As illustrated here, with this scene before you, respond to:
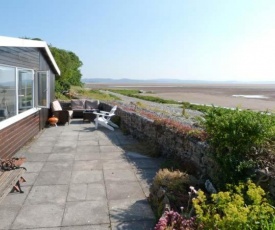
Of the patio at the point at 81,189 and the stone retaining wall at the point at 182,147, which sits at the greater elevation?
the stone retaining wall at the point at 182,147

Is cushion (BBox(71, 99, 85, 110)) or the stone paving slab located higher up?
cushion (BBox(71, 99, 85, 110))

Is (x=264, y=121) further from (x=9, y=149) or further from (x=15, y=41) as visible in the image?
(x=9, y=149)

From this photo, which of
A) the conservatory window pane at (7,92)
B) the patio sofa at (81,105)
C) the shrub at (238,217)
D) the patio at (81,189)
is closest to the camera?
the shrub at (238,217)

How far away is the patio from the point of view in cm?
362

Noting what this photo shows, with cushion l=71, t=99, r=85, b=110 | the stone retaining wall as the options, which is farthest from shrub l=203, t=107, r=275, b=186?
cushion l=71, t=99, r=85, b=110

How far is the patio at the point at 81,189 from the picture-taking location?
11.9ft

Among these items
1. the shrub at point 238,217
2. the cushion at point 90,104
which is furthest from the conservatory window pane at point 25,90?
the shrub at point 238,217

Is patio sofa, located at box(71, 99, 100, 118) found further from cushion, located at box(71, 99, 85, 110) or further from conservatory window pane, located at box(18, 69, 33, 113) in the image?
conservatory window pane, located at box(18, 69, 33, 113)

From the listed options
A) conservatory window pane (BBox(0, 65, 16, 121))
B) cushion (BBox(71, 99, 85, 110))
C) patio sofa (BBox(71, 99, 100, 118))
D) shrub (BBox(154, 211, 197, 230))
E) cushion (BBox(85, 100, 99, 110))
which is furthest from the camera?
cushion (BBox(85, 100, 99, 110))

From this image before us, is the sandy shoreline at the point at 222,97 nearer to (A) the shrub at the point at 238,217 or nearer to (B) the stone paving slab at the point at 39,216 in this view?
(A) the shrub at the point at 238,217

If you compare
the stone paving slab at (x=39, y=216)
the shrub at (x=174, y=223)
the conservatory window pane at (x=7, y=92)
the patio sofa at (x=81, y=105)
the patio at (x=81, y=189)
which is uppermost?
the conservatory window pane at (x=7, y=92)

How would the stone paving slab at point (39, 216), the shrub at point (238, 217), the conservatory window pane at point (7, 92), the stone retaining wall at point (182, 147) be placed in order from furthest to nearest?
the conservatory window pane at point (7, 92) → the stone retaining wall at point (182, 147) → the stone paving slab at point (39, 216) → the shrub at point (238, 217)

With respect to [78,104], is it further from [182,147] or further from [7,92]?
[182,147]

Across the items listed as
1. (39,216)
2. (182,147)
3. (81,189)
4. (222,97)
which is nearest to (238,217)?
(39,216)
